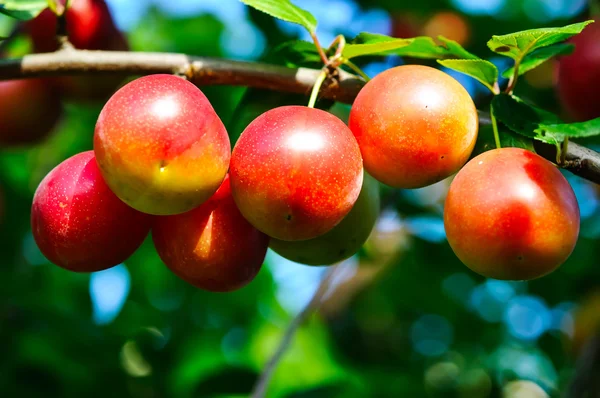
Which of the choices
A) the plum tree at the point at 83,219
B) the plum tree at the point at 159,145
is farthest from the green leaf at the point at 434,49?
the plum tree at the point at 83,219

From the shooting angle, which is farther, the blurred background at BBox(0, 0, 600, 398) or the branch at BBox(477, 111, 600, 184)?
the blurred background at BBox(0, 0, 600, 398)

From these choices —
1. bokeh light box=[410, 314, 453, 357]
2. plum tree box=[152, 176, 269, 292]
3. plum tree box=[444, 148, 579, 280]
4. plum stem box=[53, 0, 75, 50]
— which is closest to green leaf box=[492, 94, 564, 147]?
plum tree box=[444, 148, 579, 280]

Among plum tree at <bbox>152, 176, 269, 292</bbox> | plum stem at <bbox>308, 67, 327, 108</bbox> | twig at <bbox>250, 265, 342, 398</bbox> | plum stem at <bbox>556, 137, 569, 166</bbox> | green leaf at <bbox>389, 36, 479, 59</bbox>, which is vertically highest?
green leaf at <bbox>389, 36, 479, 59</bbox>

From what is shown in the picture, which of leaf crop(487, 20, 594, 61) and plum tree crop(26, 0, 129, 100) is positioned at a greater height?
leaf crop(487, 20, 594, 61)

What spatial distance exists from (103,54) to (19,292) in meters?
1.44

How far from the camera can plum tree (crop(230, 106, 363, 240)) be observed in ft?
3.58

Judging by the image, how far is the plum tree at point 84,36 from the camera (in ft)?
6.37

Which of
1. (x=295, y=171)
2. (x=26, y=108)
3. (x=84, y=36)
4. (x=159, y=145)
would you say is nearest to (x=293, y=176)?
(x=295, y=171)

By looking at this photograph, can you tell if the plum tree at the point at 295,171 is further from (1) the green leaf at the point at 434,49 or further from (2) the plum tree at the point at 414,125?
(1) the green leaf at the point at 434,49

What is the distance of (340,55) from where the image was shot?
1360 millimetres

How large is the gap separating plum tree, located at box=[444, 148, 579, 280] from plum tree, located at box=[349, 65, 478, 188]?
6cm

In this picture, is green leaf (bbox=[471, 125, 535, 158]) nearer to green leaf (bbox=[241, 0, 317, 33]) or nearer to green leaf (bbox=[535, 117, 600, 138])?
green leaf (bbox=[535, 117, 600, 138])

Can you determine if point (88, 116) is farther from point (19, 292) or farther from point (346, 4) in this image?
point (346, 4)

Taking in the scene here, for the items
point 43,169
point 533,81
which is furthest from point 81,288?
point 533,81
